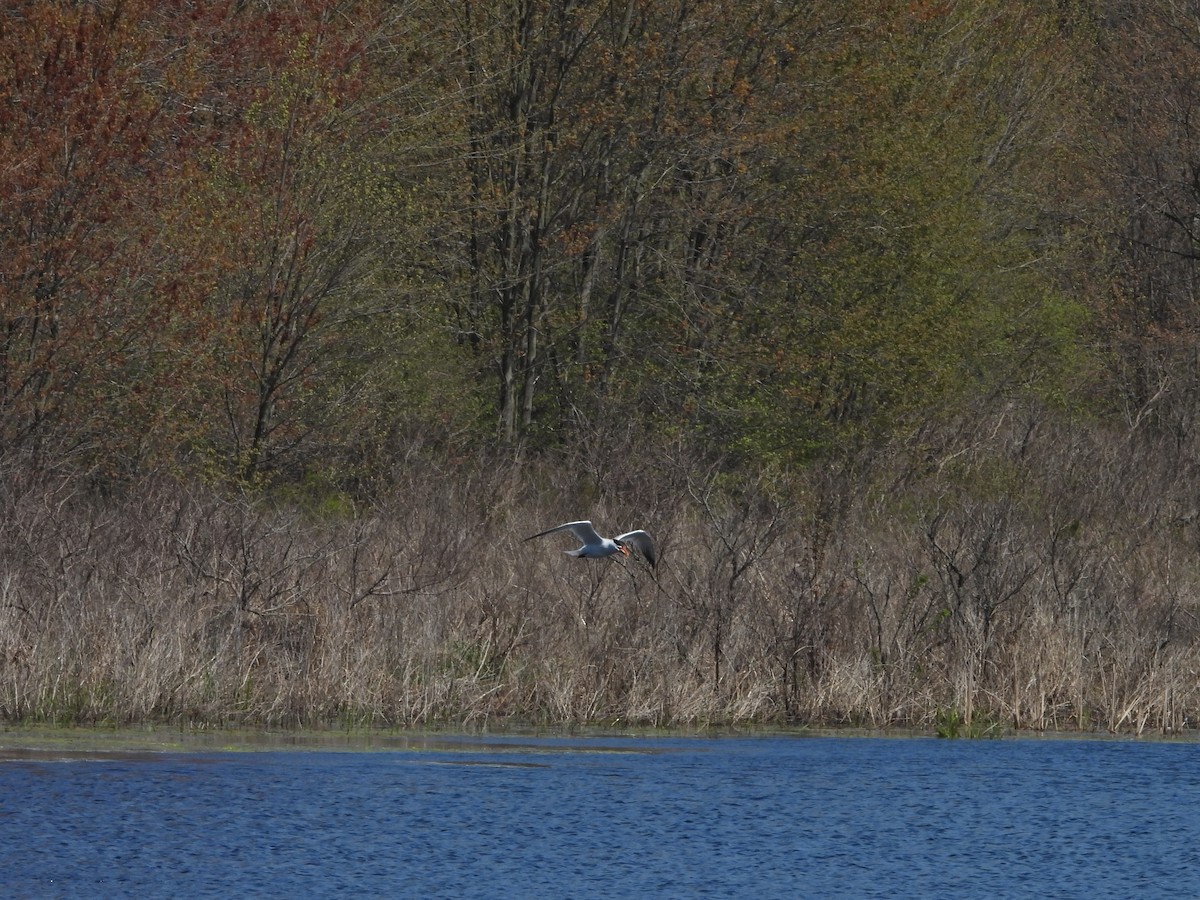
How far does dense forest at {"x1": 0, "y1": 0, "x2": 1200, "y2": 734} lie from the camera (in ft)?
45.8

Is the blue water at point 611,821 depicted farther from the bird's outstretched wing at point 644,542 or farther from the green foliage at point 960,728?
the bird's outstretched wing at point 644,542

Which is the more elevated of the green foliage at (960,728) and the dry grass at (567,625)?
the dry grass at (567,625)

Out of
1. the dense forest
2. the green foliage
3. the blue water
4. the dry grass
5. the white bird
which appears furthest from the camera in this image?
the white bird

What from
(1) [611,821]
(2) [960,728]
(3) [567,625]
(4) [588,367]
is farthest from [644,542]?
(4) [588,367]

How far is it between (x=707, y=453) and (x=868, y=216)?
3450mm

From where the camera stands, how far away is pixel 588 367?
78.3ft

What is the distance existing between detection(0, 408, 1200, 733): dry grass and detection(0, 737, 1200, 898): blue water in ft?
2.25

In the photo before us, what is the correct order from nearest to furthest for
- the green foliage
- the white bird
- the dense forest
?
the green foliage
the dense forest
the white bird

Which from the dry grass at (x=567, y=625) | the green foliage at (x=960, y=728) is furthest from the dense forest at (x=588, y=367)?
the green foliage at (x=960, y=728)

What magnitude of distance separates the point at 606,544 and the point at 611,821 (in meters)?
3.83

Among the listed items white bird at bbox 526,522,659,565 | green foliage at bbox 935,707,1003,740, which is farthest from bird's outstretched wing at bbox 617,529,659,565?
green foliage at bbox 935,707,1003,740

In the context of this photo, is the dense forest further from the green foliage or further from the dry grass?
the green foliage

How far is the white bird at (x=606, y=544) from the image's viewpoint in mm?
14078

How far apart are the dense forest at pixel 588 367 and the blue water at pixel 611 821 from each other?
110 centimetres
